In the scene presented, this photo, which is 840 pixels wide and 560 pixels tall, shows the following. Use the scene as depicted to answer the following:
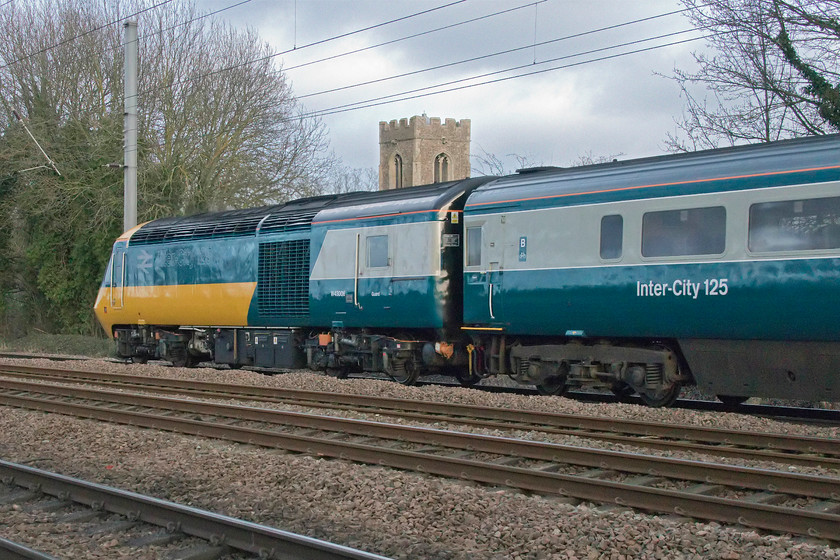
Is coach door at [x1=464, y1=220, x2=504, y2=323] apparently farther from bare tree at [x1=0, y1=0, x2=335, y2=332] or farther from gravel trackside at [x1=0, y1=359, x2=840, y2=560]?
bare tree at [x1=0, y1=0, x2=335, y2=332]

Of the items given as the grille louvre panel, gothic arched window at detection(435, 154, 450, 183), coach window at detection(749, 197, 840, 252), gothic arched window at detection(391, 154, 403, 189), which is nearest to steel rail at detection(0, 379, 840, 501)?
coach window at detection(749, 197, 840, 252)

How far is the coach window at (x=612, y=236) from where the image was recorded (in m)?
11.8

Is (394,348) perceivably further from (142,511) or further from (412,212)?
(142,511)

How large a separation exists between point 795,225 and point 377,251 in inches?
280

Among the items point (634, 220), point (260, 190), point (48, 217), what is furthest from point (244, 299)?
point (48, 217)

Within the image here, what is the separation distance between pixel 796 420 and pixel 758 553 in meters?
6.28

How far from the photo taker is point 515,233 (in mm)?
13047

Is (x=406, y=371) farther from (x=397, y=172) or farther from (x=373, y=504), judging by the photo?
(x=397, y=172)

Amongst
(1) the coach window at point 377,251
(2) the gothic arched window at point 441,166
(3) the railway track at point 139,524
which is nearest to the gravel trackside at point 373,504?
(3) the railway track at point 139,524

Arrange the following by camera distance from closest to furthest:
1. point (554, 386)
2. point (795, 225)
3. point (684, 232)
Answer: point (795, 225) → point (684, 232) → point (554, 386)

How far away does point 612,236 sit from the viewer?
1184 cm

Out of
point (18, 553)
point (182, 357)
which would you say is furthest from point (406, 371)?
point (18, 553)

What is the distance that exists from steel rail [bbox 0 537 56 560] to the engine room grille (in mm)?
10914

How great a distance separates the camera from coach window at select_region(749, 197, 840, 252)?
977cm
